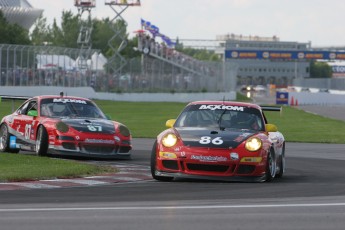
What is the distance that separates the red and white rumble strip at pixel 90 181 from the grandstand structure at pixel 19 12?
8906 cm

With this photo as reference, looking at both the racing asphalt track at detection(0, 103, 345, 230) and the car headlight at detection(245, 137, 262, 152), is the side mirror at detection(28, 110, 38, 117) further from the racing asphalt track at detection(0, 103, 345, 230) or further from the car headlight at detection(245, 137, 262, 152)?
the car headlight at detection(245, 137, 262, 152)

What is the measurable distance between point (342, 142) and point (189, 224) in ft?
64.7

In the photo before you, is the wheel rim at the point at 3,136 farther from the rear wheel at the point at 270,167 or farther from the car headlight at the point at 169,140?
the rear wheel at the point at 270,167

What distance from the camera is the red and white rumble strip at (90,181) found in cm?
1436

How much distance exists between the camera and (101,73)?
7050cm

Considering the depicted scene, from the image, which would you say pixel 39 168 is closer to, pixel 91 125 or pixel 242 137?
pixel 242 137

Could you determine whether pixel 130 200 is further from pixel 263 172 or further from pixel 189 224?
pixel 263 172

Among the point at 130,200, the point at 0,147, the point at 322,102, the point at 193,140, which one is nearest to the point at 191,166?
the point at 193,140

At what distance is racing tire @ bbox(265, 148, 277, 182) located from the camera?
15732mm

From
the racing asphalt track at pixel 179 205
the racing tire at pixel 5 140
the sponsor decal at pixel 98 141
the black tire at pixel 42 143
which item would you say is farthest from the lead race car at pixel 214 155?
the racing tire at pixel 5 140

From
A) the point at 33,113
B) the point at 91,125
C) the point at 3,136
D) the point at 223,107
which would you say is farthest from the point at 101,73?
the point at 223,107

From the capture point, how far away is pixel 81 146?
65.8ft

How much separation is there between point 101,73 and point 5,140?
160ft

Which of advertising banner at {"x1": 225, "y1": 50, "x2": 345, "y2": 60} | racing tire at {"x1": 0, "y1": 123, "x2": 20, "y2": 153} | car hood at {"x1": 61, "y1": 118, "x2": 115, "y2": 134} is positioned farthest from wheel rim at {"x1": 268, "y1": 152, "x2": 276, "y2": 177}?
advertising banner at {"x1": 225, "y1": 50, "x2": 345, "y2": 60}
